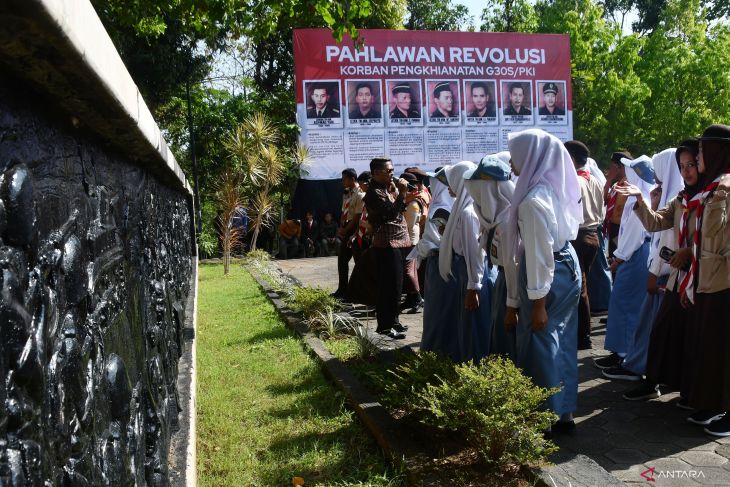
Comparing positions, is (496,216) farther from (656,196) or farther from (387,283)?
(387,283)

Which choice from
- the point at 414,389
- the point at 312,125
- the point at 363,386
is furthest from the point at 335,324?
the point at 312,125

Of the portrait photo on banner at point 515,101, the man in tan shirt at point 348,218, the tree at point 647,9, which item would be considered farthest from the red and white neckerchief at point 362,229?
the tree at point 647,9

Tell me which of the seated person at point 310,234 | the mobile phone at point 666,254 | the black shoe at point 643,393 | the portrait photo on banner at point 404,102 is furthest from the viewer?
the seated person at point 310,234

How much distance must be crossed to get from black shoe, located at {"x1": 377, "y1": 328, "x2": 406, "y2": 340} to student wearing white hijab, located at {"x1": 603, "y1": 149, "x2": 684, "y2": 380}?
6.61 ft

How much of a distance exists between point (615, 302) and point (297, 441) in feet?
9.37

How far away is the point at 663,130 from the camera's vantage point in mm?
25984

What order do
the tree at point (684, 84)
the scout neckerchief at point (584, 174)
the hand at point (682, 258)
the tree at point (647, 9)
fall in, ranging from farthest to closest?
the tree at point (647, 9), the tree at point (684, 84), the scout neckerchief at point (584, 174), the hand at point (682, 258)

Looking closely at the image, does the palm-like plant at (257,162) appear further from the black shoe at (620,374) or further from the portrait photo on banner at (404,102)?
the black shoe at (620,374)

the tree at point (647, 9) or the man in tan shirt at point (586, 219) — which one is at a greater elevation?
the tree at point (647, 9)

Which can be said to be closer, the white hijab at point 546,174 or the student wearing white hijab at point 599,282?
the white hijab at point 546,174

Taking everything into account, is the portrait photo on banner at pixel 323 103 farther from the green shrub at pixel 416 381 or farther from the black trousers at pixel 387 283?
the green shrub at pixel 416 381

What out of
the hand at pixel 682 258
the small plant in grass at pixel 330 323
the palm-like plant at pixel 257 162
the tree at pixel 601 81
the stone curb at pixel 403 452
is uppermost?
the tree at pixel 601 81

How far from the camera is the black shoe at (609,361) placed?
5078 millimetres

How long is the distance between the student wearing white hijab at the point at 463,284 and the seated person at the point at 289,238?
11.5 m
